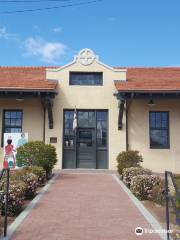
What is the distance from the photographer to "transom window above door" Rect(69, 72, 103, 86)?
61.6 feet

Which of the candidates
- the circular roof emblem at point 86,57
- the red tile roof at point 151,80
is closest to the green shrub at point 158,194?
the red tile roof at point 151,80

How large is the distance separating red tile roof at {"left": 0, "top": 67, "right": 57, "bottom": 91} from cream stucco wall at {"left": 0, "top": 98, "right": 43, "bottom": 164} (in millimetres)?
1025

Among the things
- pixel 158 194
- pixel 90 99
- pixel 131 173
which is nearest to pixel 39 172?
pixel 131 173

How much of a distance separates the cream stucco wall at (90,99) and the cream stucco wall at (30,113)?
0.60 m

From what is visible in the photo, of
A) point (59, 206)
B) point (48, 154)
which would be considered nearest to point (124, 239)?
point (59, 206)

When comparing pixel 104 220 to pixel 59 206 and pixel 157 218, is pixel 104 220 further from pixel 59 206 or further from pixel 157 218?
pixel 59 206

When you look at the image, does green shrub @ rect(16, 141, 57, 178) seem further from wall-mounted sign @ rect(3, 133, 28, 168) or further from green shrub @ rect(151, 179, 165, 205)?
green shrub @ rect(151, 179, 165, 205)

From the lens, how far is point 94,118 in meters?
18.5

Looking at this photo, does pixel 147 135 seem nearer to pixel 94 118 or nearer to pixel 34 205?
pixel 94 118

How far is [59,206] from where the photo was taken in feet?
28.8

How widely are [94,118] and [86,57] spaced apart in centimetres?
342

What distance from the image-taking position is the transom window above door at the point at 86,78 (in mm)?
18766

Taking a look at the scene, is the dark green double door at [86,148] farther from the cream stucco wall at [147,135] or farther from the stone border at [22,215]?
the stone border at [22,215]

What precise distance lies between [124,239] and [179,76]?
15675mm
